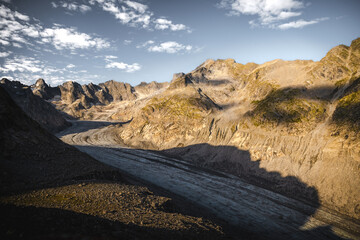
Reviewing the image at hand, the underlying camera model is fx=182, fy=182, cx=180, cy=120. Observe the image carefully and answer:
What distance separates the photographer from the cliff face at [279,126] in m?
26.9

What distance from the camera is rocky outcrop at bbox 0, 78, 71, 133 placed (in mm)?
73438

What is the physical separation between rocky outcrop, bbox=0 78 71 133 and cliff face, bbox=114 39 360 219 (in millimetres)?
35274

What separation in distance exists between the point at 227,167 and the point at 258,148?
7476mm

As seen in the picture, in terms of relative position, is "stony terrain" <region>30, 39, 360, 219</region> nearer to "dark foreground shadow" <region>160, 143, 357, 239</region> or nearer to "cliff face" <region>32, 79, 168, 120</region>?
"dark foreground shadow" <region>160, 143, 357, 239</region>

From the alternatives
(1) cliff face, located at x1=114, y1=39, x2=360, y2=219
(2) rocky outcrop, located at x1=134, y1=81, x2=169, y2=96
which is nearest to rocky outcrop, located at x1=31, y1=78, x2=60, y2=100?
(2) rocky outcrop, located at x1=134, y1=81, x2=169, y2=96

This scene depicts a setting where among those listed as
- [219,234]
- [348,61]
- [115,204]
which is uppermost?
[348,61]

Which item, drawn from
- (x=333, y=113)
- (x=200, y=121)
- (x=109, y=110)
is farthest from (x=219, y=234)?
(x=109, y=110)

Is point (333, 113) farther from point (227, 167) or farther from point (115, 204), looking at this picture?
point (115, 204)

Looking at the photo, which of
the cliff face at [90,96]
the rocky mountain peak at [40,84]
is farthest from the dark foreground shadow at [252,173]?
the rocky mountain peak at [40,84]

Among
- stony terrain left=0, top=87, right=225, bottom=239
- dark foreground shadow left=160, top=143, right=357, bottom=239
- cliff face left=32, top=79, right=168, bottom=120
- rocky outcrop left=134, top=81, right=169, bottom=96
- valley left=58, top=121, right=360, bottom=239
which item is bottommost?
valley left=58, top=121, right=360, bottom=239

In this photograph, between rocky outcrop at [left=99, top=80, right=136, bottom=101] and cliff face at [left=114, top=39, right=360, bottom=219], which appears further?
rocky outcrop at [left=99, top=80, right=136, bottom=101]

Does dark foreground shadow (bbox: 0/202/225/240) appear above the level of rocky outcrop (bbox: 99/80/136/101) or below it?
below

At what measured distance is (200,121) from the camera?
179 feet

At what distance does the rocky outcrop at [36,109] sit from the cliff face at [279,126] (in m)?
35.3
